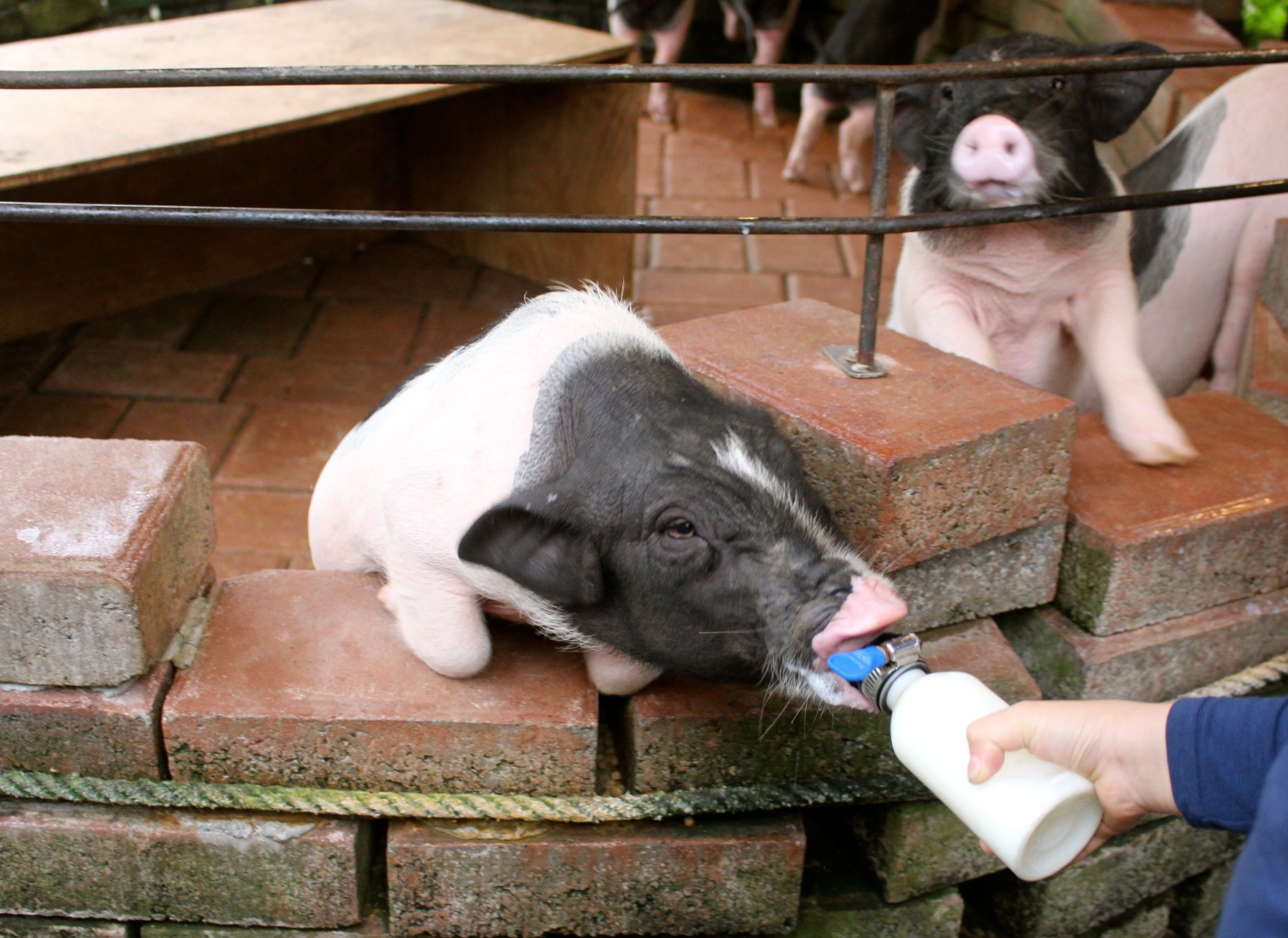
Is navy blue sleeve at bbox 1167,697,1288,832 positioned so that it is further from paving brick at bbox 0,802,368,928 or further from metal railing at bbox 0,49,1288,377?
paving brick at bbox 0,802,368,928

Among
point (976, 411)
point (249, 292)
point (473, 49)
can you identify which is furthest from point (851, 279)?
point (976, 411)

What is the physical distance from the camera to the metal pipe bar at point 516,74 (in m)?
2.08

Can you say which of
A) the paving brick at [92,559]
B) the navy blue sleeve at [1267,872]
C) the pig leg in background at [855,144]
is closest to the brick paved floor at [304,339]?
the pig leg in background at [855,144]

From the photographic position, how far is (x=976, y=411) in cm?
→ 232

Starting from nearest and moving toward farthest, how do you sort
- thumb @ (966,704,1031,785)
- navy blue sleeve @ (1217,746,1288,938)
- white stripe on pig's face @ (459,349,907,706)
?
navy blue sleeve @ (1217,746,1288,938) → thumb @ (966,704,1031,785) → white stripe on pig's face @ (459,349,907,706)

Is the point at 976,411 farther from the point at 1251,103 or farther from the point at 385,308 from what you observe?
the point at 385,308

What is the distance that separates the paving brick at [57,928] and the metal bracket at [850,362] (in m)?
1.70

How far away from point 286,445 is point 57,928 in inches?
78.9

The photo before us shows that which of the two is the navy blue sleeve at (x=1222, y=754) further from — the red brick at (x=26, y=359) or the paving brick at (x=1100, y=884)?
the red brick at (x=26, y=359)

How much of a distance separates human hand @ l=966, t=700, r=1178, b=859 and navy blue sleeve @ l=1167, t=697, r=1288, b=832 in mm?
19

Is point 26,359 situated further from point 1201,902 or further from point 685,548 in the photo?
point 1201,902

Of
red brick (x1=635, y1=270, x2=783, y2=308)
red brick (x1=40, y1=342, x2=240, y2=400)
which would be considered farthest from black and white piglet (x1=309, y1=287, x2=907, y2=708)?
red brick (x1=635, y1=270, x2=783, y2=308)

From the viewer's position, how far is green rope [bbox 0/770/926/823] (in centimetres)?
224

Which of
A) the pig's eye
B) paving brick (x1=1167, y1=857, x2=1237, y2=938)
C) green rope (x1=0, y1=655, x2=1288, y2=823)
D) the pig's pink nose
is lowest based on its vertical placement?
paving brick (x1=1167, y1=857, x2=1237, y2=938)
